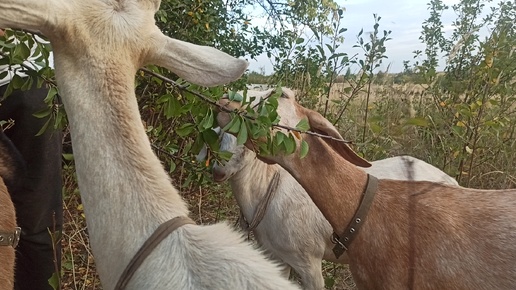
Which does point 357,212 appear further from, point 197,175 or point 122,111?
point 122,111

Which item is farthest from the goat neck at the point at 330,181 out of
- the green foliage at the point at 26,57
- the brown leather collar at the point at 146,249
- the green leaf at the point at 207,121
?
the brown leather collar at the point at 146,249

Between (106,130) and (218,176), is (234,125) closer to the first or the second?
(106,130)

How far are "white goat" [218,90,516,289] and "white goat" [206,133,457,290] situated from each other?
1.39 meters

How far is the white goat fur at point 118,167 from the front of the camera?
1.46 m

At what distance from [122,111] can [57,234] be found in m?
1.49

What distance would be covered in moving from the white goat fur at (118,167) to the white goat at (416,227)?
1373mm

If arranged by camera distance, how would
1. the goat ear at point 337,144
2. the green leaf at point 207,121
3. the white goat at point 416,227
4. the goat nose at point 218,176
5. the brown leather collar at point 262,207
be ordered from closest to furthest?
the green leaf at point 207,121
the white goat at point 416,227
the goat ear at point 337,144
the goat nose at point 218,176
the brown leather collar at point 262,207

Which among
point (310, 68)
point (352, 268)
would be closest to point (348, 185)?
point (352, 268)

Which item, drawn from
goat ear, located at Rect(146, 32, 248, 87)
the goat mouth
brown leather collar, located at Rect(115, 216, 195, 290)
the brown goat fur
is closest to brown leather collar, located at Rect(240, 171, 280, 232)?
the goat mouth

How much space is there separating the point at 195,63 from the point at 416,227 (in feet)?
5.33

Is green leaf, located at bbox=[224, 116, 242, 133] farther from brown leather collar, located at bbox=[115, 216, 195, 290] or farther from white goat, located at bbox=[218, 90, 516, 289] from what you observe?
white goat, located at bbox=[218, 90, 516, 289]

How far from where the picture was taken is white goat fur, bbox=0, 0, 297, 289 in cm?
146

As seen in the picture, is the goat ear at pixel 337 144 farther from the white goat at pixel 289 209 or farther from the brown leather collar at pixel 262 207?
the brown leather collar at pixel 262 207

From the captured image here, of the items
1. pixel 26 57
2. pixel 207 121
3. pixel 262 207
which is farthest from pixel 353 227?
pixel 262 207
